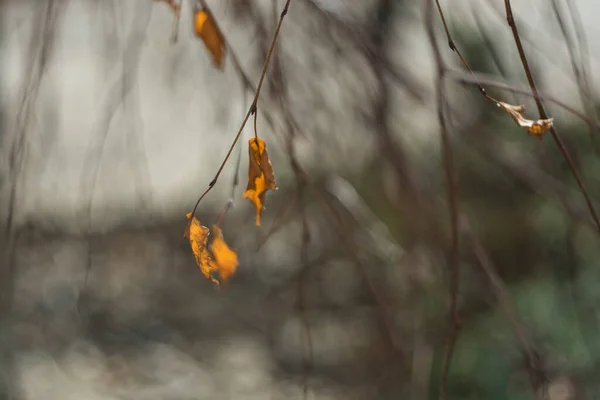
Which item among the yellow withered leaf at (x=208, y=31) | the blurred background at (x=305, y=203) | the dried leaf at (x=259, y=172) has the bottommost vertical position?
the blurred background at (x=305, y=203)

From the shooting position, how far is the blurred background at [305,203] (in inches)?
30.1

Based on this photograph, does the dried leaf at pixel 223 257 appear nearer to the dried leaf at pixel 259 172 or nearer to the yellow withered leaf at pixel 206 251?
the yellow withered leaf at pixel 206 251

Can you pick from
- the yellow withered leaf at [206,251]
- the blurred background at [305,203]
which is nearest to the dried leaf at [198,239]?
the yellow withered leaf at [206,251]

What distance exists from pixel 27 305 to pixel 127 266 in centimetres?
35

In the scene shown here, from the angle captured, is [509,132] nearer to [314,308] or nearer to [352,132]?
[352,132]

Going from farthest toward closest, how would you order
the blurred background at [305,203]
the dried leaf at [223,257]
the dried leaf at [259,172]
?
the blurred background at [305,203] → the dried leaf at [223,257] → the dried leaf at [259,172]

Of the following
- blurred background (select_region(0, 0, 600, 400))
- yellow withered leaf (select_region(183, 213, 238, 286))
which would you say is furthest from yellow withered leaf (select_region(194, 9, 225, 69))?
yellow withered leaf (select_region(183, 213, 238, 286))

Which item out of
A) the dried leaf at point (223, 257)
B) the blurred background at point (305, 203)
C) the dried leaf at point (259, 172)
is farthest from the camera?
the blurred background at point (305, 203)

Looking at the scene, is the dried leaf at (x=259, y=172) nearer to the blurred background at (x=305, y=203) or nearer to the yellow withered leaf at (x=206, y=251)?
the yellow withered leaf at (x=206, y=251)

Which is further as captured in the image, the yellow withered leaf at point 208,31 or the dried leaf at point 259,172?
the yellow withered leaf at point 208,31

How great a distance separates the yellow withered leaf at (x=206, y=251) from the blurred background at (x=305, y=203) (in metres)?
0.06

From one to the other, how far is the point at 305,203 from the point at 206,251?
1.89 feet

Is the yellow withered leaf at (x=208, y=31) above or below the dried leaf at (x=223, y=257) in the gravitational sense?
above

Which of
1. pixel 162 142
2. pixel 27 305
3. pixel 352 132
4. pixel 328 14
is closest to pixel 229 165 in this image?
pixel 162 142
